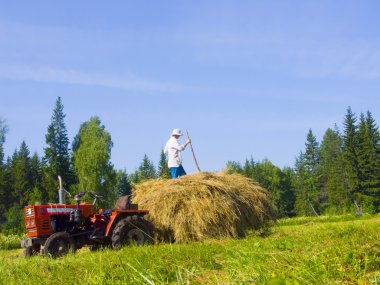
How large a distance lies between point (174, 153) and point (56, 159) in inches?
1938

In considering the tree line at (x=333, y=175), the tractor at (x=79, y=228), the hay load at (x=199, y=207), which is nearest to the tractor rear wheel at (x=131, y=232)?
the tractor at (x=79, y=228)

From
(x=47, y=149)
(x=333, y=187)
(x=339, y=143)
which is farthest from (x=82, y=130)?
(x=339, y=143)

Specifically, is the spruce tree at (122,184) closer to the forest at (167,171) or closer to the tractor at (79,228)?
the forest at (167,171)

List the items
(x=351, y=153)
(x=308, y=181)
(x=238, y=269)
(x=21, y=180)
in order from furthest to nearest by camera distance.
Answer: (x=308, y=181)
(x=21, y=180)
(x=351, y=153)
(x=238, y=269)

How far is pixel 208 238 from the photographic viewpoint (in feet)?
31.8

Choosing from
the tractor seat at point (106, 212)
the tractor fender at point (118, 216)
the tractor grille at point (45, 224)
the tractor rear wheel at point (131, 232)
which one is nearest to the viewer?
the tractor rear wheel at point (131, 232)

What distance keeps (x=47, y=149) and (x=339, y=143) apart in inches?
2745

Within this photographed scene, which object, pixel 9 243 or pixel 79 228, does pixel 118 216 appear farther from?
pixel 9 243

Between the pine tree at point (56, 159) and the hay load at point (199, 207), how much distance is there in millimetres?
49192

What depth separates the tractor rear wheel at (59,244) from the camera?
9.38 m

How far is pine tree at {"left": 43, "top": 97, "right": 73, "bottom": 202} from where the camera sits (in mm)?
58656

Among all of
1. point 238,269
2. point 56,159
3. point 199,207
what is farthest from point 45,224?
point 56,159

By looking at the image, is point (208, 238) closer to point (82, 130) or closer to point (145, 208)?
point (145, 208)

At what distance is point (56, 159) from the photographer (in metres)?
59.1
